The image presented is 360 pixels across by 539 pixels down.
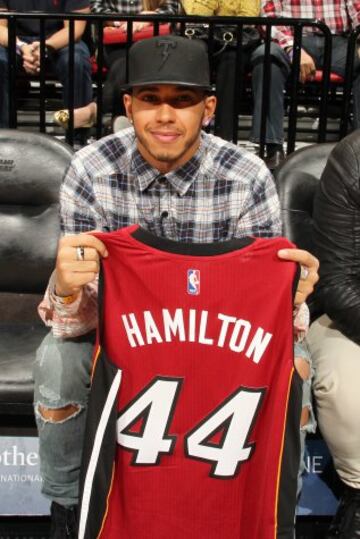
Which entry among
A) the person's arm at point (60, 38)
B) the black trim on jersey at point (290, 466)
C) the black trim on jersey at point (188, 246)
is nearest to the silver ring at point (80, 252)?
the black trim on jersey at point (188, 246)

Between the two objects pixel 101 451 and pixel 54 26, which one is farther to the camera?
pixel 54 26

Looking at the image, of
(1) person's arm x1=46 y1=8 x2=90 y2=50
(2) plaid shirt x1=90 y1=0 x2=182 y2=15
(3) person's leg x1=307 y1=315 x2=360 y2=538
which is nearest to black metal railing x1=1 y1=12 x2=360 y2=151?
(1) person's arm x1=46 y1=8 x2=90 y2=50

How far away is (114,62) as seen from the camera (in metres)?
4.75

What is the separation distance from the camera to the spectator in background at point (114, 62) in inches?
181

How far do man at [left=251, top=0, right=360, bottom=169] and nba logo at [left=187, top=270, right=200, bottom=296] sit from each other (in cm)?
237

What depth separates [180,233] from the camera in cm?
244

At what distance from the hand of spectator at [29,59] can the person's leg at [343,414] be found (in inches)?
118

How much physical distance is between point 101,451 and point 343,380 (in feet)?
2.60

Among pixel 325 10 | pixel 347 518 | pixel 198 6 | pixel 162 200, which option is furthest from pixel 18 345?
pixel 325 10

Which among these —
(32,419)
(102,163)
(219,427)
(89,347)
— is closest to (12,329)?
(32,419)

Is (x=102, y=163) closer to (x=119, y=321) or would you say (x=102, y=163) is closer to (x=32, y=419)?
(x=119, y=321)

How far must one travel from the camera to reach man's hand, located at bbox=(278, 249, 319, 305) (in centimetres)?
205

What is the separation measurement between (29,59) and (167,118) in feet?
9.42

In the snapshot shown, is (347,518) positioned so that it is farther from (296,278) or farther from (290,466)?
(296,278)
